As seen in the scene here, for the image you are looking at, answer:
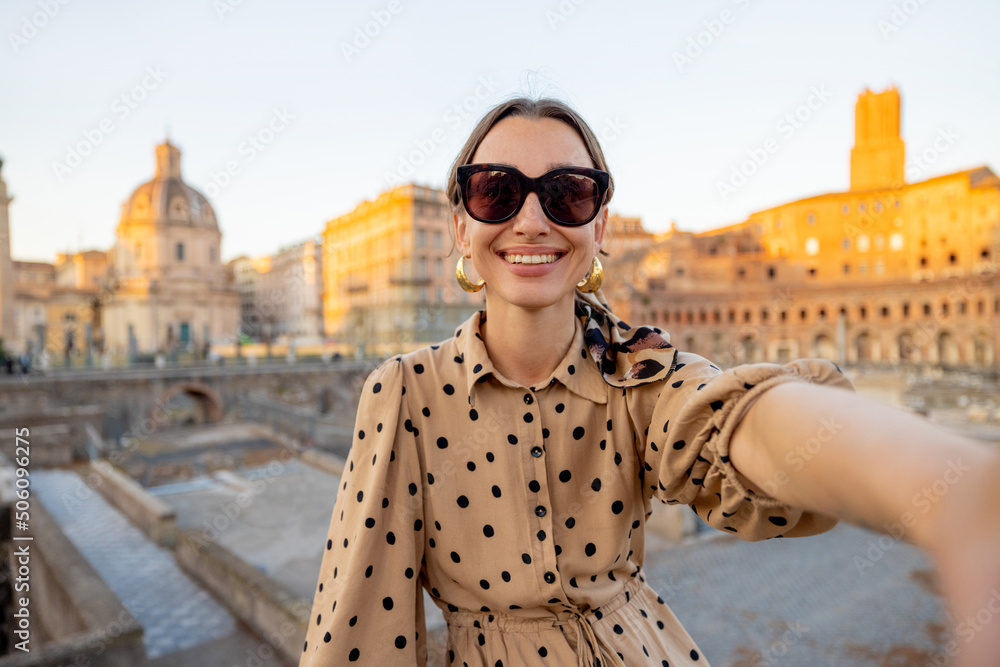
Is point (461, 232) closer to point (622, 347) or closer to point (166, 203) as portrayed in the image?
point (622, 347)

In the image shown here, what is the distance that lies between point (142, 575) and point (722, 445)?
8.96 metres

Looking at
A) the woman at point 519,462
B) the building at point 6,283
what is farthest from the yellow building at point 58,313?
the woman at point 519,462

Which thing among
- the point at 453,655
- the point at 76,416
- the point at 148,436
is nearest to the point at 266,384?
the point at 148,436

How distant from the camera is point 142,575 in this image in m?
7.79

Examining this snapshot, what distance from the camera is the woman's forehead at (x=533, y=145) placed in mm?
1624

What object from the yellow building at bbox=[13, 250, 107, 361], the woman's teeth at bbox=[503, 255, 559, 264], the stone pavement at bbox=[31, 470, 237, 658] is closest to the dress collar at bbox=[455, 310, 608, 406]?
the woman's teeth at bbox=[503, 255, 559, 264]

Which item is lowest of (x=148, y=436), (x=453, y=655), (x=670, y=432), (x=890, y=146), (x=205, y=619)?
(x=148, y=436)

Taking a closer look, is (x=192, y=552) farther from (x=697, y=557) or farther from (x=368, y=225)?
(x=368, y=225)

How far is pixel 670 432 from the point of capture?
4.40ft

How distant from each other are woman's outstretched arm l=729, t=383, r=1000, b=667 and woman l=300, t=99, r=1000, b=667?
0.33 meters

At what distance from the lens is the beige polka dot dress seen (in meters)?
1.58

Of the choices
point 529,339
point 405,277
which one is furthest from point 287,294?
point 529,339

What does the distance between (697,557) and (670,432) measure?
8928 millimetres

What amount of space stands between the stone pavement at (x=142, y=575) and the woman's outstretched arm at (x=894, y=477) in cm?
685
